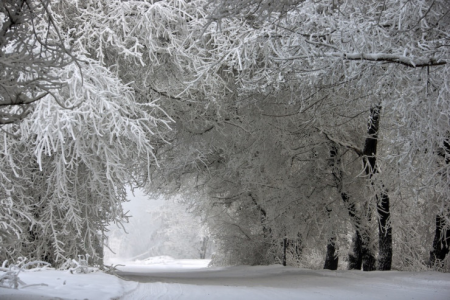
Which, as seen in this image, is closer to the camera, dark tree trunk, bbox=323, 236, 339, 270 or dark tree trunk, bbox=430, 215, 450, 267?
dark tree trunk, bbox=430, 215, 450, 267

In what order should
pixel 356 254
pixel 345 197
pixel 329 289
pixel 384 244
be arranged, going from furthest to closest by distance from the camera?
pixel 356 254 → pixel 345 197 → pixel 384 244 → pixel 329 289

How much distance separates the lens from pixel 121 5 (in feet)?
25.9

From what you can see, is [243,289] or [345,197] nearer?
[243,289]

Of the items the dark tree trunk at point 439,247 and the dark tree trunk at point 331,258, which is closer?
the dark tree trunk at point 439,247

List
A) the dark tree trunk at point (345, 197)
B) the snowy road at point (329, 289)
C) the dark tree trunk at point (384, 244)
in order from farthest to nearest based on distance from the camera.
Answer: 1. the dark tree trunk at point (345, 197)
2. the dark tree trunk at point (384, 244)
3. the snowy road at point (329, 289)

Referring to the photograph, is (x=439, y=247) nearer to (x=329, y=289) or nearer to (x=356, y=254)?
Result: (x=356, y=254)

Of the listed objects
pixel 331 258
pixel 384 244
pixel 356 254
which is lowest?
pixel 331 258

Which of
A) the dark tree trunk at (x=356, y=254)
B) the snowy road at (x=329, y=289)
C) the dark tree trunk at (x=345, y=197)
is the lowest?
the snowy road at (x=329, y=289)

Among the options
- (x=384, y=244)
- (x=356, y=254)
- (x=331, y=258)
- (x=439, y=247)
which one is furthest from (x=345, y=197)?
(x=331, y=258)

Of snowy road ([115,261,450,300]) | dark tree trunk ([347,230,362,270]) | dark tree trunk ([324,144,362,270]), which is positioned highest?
dark tree trunk ([324,144,362,270])

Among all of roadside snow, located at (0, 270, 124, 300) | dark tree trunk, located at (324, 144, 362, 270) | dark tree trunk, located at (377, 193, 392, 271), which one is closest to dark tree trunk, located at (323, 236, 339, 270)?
dark tree trunk, located at (324, 144, 362, 270)

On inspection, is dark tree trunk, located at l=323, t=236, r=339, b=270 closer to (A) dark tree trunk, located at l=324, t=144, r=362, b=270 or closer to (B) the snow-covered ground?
(A) dark tree trunk, located at l=324, t=144, r=362, b=270

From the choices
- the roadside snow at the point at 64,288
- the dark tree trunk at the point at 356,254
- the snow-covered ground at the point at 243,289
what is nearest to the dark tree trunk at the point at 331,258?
the dark tree trunk at the point at 356,254

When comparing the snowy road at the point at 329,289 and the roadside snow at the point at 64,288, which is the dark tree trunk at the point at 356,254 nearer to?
the snowy road at the point at 329,289
